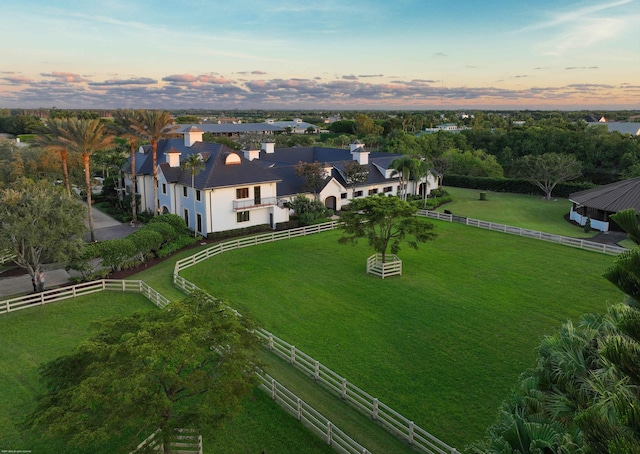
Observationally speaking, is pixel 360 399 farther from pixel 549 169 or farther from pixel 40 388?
pixel 549 169

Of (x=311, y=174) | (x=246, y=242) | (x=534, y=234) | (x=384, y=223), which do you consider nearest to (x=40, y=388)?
(x=384, y=223)

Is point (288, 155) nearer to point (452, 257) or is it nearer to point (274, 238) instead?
point (274, 238)

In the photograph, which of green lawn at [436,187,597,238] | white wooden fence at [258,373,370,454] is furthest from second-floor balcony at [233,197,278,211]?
white wooden fence at [258,373,370,454]

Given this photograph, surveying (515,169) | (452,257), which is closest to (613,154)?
(515,169)

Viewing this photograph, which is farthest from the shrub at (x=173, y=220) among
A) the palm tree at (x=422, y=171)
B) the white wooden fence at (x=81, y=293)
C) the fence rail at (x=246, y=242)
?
the palm tree at (x=422, y=171)

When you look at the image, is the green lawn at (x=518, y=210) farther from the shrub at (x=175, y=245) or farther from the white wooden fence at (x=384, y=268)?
the shrub at (x=175, y=245)

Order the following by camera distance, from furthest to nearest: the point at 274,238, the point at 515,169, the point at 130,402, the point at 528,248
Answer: the point at 515,169, the point at 274,238, the point at 528,248, the point at 130,402
